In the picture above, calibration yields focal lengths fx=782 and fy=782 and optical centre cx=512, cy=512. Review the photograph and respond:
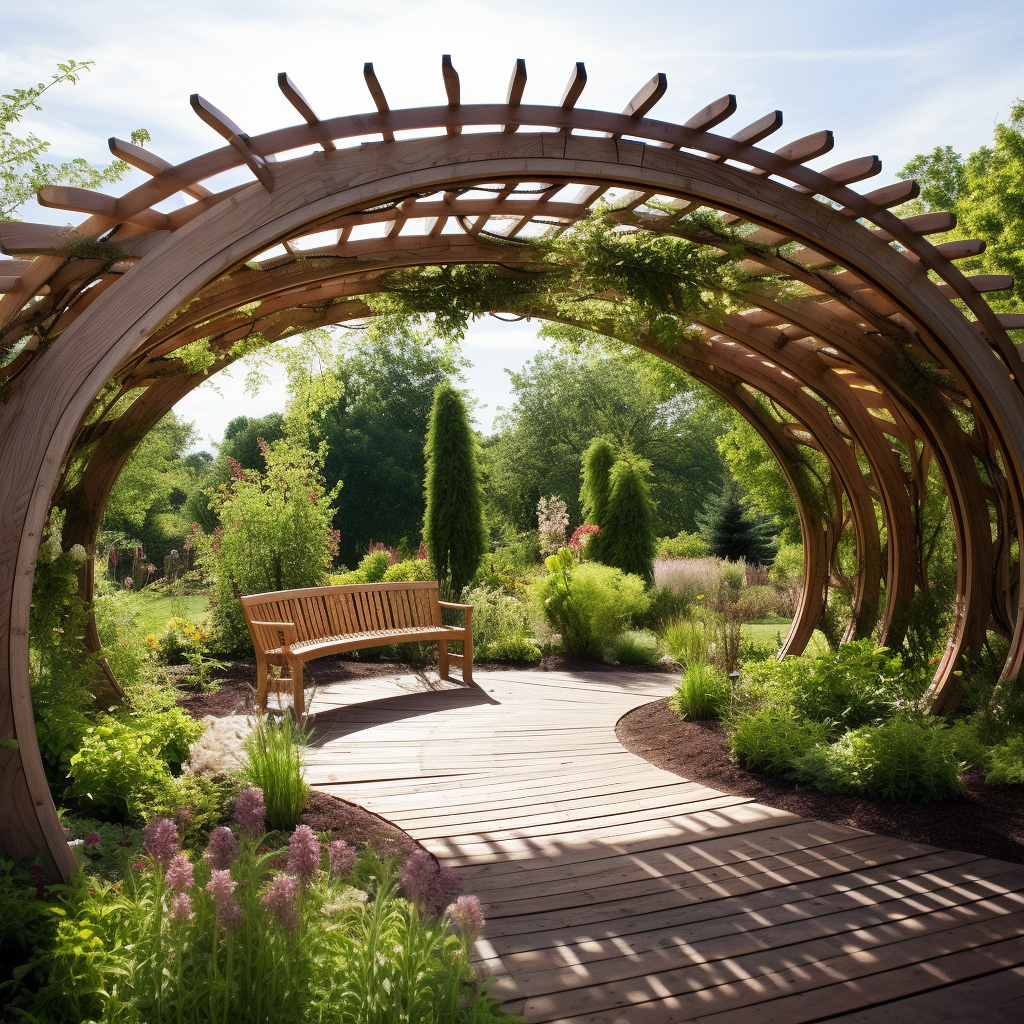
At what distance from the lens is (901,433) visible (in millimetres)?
6930

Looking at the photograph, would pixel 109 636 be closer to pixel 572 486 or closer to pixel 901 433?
pixel 901 433

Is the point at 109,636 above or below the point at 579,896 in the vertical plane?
above

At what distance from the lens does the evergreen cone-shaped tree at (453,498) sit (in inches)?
430

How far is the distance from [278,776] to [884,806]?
323cm

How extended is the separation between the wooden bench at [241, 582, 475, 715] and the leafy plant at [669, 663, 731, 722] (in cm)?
228

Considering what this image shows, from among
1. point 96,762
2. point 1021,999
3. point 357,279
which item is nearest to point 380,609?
point 357,279

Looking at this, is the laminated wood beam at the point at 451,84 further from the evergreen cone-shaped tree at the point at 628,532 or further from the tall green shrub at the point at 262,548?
the evergreen cone-shaped tree at the point at 628,532

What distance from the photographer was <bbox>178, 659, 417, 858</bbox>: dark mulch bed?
3760 mm

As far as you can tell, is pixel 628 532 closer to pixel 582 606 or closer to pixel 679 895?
A: pixel 582 606

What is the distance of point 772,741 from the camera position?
16.1 ft

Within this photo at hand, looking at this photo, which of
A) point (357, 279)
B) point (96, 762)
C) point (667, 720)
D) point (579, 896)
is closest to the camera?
point (579, 896)

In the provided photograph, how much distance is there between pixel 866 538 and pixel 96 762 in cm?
655

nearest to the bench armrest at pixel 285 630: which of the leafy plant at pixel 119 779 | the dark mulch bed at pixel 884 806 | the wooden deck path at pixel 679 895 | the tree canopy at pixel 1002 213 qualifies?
the wooden deck path at pixel 679 895

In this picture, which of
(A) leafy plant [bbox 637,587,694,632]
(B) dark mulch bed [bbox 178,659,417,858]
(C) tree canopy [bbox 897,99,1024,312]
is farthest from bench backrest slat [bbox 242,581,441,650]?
(C) tree canopy [bbox 897,99,1024,312]
